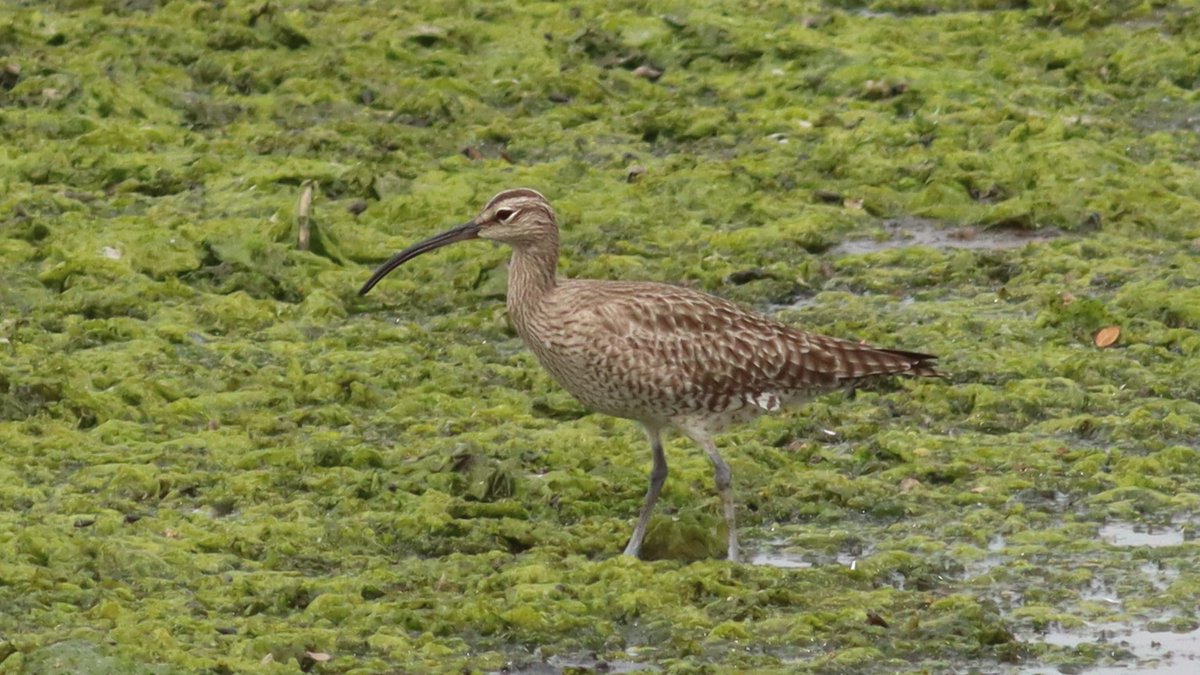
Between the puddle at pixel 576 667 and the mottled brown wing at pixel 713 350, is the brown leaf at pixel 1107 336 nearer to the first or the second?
the mottled brown wing at pixel 713 350

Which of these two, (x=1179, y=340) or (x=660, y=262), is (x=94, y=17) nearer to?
(x=660, y=262)

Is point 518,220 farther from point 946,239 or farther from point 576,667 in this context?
point 946,239

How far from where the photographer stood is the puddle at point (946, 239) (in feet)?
37.5

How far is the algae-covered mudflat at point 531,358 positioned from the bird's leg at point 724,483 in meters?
0.11

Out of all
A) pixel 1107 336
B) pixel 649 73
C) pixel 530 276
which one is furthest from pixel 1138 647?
pixel 649 73

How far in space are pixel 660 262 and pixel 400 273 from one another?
121cm

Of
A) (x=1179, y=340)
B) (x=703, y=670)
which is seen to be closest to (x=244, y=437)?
(x=703, y=670)

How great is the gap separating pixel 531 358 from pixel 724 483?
1.99 m

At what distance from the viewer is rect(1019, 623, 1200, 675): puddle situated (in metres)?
7.08

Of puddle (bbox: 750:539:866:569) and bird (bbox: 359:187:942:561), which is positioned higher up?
bird (bbox: 359:187:942:561)

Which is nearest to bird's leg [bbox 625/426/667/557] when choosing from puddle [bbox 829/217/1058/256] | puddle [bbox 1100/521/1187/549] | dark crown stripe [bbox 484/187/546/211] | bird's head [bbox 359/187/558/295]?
bird's head [bbox 359/187/558/295]

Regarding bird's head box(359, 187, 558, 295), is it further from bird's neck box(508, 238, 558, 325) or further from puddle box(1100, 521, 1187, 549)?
puddle box(1100, 521, 1187, 549)

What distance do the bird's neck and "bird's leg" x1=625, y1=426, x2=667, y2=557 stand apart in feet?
1.98

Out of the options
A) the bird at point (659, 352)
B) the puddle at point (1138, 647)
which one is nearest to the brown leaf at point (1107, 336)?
the bird at point (659, 352)
